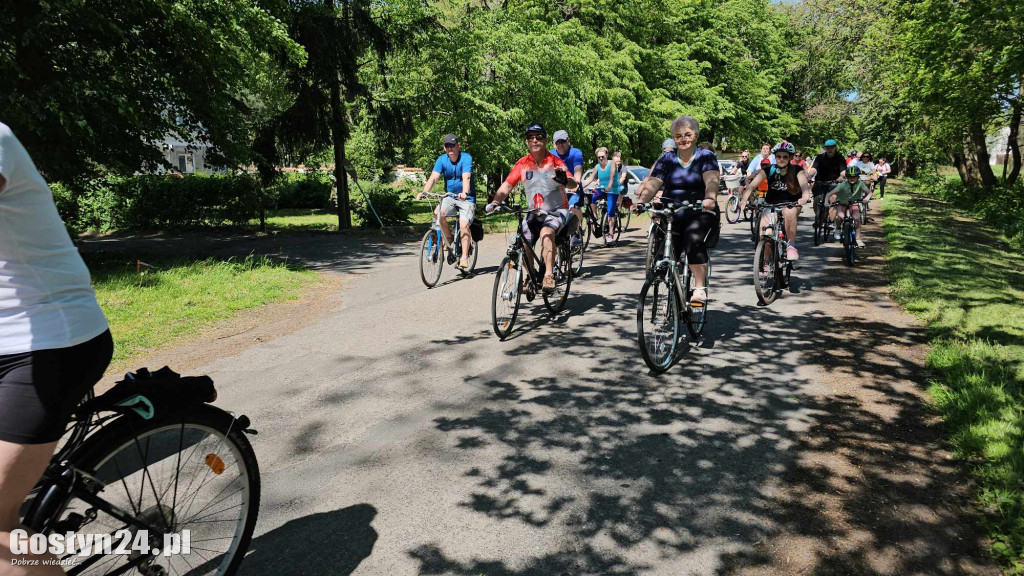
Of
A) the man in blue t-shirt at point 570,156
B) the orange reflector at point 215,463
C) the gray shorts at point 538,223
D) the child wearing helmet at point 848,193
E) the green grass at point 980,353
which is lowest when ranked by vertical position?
the green grass at point 980,353

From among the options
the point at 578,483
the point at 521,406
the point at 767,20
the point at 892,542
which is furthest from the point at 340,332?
the point at 767,20

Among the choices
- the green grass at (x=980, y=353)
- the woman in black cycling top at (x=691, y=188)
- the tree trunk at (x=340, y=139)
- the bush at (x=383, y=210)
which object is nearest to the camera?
the green grass at (x=980, y=353)

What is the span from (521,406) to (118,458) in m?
3.04

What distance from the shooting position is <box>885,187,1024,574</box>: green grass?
3.50m

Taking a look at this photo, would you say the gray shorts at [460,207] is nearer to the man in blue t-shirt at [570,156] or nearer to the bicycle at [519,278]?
the man in blue t-shirt at [570,156]

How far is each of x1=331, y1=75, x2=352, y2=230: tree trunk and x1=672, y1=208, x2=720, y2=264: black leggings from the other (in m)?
14.9

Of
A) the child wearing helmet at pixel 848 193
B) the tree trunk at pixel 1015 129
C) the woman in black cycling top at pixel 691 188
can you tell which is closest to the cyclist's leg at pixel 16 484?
the woman in black cycling top at pixel 691 188

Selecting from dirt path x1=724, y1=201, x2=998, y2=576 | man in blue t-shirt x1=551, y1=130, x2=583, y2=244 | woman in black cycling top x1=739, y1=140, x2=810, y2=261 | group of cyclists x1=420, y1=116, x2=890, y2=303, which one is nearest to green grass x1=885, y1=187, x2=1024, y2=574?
dirt path x1=724, y1=201, x2=998, y2=576

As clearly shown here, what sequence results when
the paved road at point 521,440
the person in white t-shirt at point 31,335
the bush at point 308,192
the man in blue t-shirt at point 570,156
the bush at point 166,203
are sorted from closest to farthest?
the person in white t-shirt at point 31,335 → the paved road at point 521,440 → the man in blue t-shirt at point 570,156 → the bush at point 166,203 → the bush at point 308,192

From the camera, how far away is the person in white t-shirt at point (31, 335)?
6.18ft

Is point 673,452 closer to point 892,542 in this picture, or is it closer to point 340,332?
point 892,542

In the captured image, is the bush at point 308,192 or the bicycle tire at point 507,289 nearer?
the bicycle tire at point 507,289

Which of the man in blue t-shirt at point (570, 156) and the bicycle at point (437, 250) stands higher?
the man in blue t-shirt at point (570, 156)

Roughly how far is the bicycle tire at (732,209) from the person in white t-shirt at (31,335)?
63.4 feet
